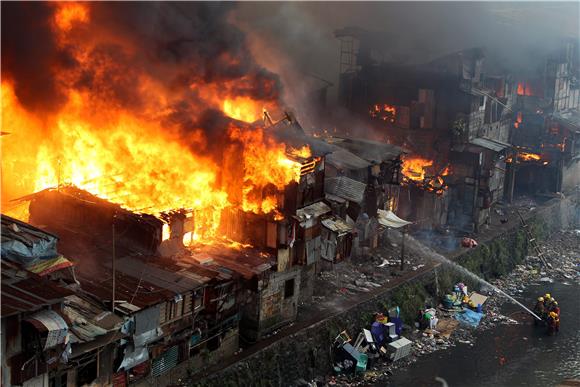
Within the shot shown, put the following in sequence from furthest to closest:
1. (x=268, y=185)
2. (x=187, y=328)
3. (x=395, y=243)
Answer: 1. (x=395, y=243)
2. (x=268, y=185)
3. (x=187, y=328)

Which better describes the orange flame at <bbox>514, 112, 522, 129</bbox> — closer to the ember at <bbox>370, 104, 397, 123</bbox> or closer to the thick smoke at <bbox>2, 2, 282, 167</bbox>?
the ember at <bbox>370, 104, 397, 123</bbox>

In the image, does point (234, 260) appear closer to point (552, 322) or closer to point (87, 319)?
point (87, 319)

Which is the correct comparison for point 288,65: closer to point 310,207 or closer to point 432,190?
point 432,190

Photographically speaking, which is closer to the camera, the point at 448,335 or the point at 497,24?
the point at 448,335

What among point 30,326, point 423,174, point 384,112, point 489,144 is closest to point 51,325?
point 30,326

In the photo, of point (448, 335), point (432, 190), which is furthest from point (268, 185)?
point (432, 190)

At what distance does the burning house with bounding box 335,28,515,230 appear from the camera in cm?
5094

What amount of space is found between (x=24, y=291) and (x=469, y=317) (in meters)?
26.4

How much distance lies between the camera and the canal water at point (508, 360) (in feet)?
112

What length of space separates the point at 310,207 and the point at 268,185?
2.54m

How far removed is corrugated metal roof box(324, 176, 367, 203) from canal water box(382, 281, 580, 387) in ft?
31.6

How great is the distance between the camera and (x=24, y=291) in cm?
2162

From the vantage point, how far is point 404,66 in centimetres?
5431

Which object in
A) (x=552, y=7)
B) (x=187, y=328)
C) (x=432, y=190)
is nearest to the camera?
(x=187, y=328)
